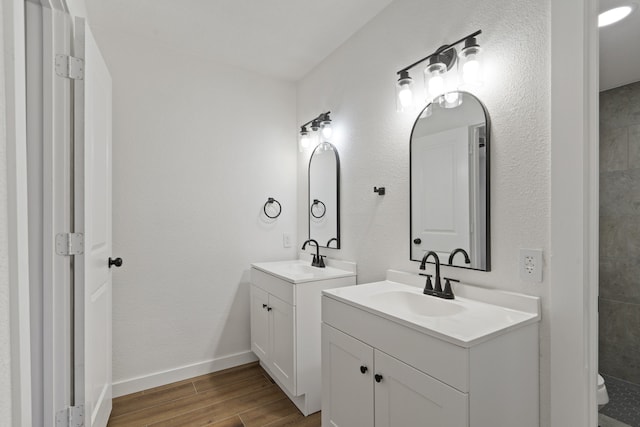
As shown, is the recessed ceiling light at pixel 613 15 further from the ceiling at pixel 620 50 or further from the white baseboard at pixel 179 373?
the white baseboard at pixel 179 373

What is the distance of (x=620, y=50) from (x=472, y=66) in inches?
34.1

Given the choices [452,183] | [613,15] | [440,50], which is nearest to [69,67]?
[440,50]

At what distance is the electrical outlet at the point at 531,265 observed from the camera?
124cm

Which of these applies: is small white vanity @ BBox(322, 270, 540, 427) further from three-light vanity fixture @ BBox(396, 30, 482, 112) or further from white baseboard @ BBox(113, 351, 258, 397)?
white baseboard @ BBox(113, 351, 258, 397)

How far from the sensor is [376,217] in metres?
2.03

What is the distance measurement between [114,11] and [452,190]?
228 cm

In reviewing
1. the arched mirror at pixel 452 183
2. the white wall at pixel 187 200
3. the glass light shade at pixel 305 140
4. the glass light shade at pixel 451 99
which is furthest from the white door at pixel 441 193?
the white wall at pixel 187 200

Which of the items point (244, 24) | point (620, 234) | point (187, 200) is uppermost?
point (244, 24)

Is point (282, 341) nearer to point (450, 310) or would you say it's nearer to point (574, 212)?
point (450, 310)

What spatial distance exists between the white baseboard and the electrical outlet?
2.19 m

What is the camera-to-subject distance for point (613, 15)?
1314mm

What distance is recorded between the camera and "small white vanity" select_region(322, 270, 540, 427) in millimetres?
1020

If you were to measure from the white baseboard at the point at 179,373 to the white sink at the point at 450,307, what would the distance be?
4.78ft

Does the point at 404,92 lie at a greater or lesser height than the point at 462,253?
greater
